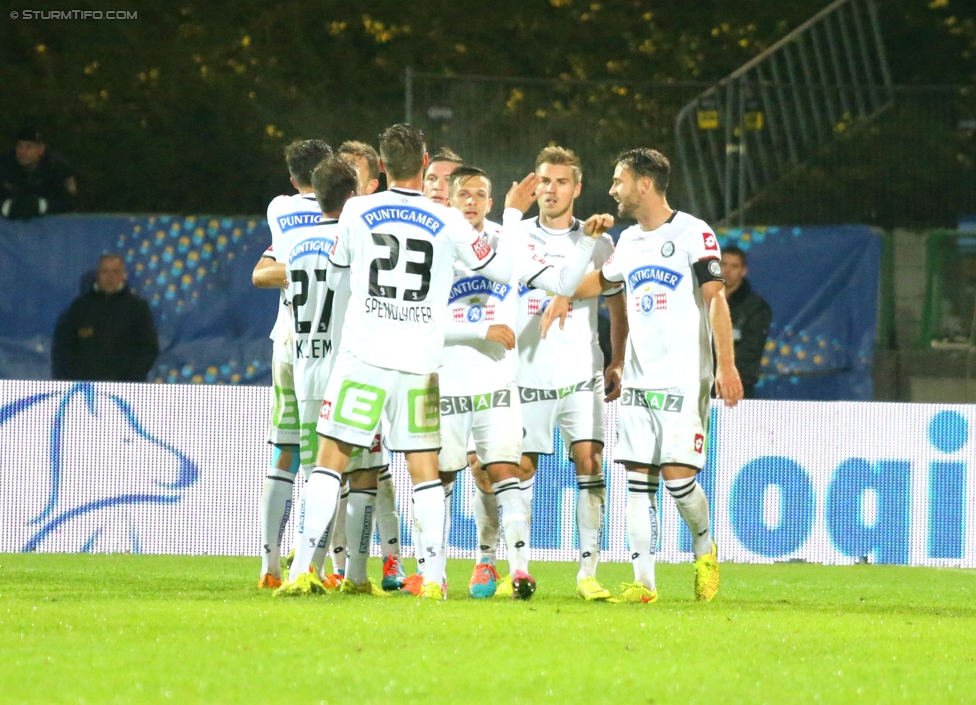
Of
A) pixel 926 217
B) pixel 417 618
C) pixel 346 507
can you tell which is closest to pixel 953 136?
pixel 926 217

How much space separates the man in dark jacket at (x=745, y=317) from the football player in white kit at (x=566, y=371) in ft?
16.7

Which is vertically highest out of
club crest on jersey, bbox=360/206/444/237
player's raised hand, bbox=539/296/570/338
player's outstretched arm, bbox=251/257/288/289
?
club crest on jersey, bbox=360/206/444/237

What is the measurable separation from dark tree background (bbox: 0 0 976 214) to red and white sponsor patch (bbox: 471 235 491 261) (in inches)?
443

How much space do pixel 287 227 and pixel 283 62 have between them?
1299 cm

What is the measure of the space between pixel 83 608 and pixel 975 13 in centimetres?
1693

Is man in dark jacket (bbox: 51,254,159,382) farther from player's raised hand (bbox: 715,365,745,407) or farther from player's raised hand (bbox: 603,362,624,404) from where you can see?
player's raised hand (bbox: 715,365,745,407)

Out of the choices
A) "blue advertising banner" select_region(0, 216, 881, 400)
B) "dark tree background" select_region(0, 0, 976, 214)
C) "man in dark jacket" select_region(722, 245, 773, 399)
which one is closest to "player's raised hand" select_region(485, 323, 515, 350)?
"man in dark jacket" select_region(722, 245, 773, 399)

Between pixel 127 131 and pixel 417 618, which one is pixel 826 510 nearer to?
pixel 417 618

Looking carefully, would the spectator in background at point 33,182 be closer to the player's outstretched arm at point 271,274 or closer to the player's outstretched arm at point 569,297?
the player's outstretched arm at point 271,274

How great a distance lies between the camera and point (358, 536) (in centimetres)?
845

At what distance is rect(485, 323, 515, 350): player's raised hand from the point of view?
8312 millimetres

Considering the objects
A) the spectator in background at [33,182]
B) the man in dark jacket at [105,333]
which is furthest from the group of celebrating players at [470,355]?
the spectator in background at [33,182]

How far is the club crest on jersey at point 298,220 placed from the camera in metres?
8.36

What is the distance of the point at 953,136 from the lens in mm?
15922
